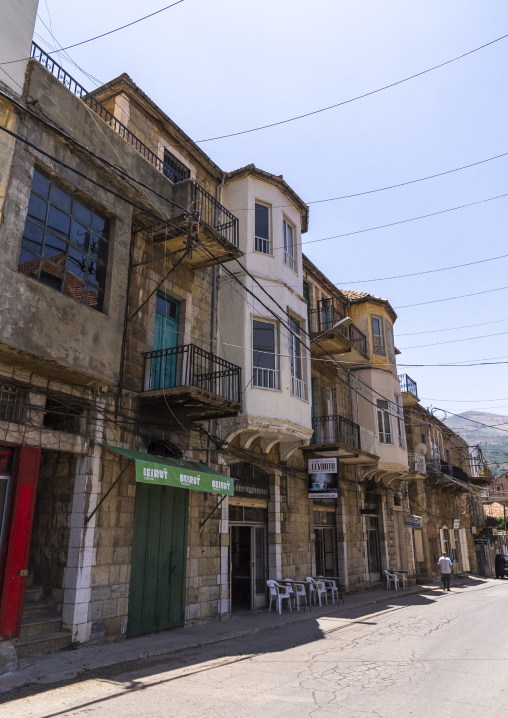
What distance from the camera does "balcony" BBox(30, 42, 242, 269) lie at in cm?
1151

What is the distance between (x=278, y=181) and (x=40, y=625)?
13691mm

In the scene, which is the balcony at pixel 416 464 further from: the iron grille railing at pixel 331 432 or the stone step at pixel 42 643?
the stone step at pixel 42 643

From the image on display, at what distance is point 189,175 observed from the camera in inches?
584

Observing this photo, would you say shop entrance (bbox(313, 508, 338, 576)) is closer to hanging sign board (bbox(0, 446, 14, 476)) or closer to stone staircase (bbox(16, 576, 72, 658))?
stone staircase (bbox(16, 576, 72, 658))

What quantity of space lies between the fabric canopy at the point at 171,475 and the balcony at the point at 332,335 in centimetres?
836

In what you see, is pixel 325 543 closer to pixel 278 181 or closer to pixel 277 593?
pixel 277 593

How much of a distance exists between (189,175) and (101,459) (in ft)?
28.0

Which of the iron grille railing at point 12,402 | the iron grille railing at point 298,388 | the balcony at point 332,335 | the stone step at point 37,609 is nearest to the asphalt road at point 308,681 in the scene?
the stone step at point 37,609

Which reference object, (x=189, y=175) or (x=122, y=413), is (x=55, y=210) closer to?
(x=122, y=413)

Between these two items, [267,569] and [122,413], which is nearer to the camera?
[122,413]

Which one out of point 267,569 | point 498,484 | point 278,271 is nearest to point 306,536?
point 267,569

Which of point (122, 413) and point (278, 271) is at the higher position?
point (278, 271)

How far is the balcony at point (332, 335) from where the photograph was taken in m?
19.4

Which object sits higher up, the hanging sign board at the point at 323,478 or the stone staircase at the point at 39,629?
the hanging sign board at the point at 323,478
